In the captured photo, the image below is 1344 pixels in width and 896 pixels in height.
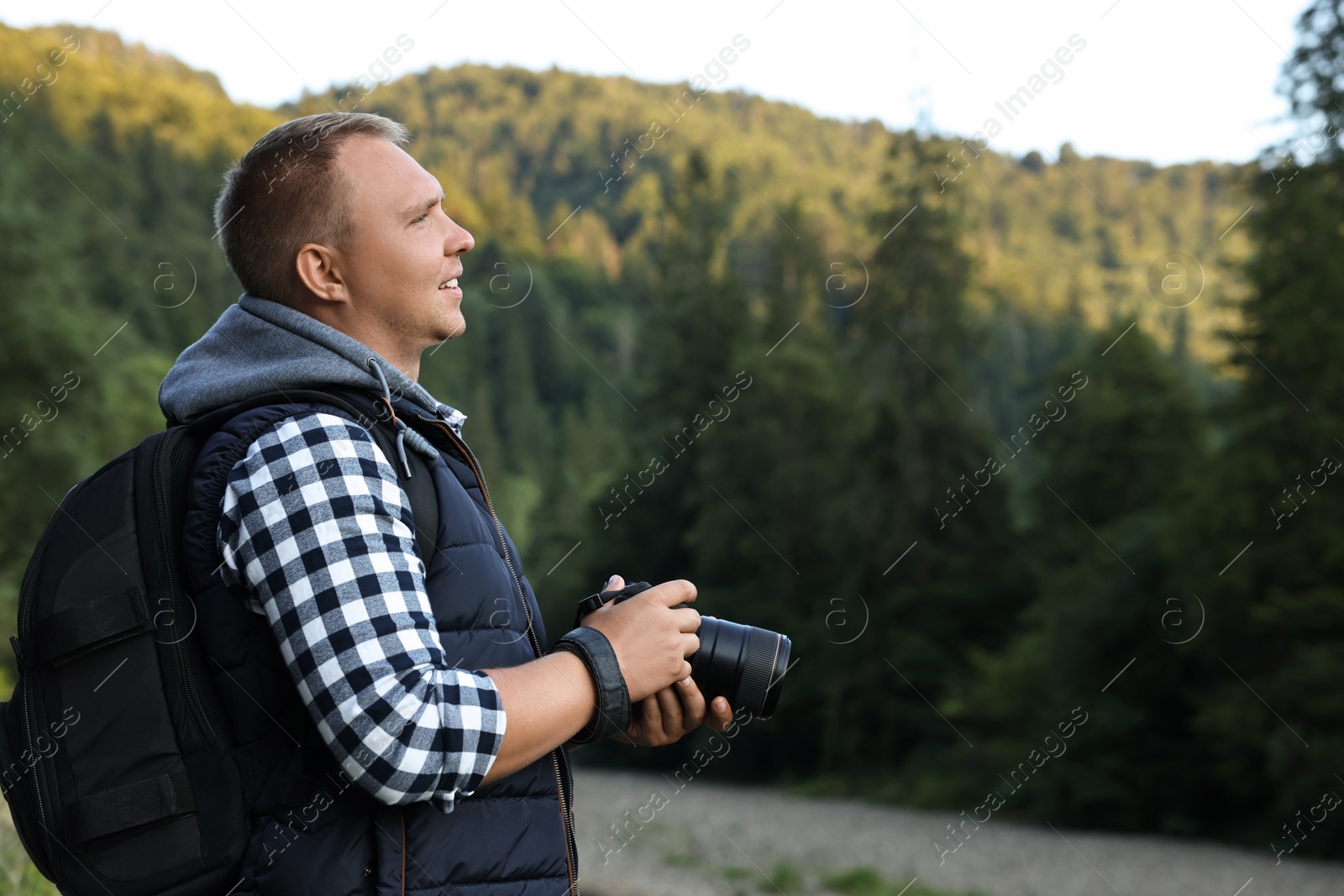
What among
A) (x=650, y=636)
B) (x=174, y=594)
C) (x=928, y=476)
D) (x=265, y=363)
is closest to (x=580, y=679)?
(x=650, y=636)

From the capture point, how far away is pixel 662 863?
1736cm

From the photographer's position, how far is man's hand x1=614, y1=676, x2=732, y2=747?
198cm

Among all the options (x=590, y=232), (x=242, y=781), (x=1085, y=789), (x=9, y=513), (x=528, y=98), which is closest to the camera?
(x=242, y=781)

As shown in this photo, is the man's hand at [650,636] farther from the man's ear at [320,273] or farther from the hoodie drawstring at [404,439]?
the man's ear at [320,273]

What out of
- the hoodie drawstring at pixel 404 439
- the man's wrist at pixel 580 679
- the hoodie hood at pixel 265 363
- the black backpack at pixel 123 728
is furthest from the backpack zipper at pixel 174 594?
the man's wrist at pixel 580 679

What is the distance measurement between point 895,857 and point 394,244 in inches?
724

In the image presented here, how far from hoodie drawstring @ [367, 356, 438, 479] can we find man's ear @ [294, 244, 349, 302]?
0.17 m

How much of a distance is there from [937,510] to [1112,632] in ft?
24.3

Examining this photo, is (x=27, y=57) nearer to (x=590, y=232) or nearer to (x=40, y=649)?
(x=590, y=232)

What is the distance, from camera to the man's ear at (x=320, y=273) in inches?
74.9

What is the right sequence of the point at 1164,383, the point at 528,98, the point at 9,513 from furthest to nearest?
1. the point at 528,98
2. the point at 1164,383
3. the point at 9,513

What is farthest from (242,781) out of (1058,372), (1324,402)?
(1058,372)

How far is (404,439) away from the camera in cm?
178

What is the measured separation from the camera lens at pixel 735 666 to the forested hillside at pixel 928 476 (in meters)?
1.16
